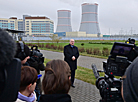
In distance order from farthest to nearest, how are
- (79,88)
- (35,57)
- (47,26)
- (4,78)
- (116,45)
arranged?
(47,26) < (79,88) < (35,57) < (116,45) < (4,78)

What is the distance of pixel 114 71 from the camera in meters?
2.79

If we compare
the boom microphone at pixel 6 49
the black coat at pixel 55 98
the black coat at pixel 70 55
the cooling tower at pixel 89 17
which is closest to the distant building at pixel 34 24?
the cooling tower at pixel 89 17

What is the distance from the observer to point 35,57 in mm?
3658

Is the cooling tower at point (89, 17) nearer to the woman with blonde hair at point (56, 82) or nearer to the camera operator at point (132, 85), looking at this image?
the woman with blonde hair at point (56, 82)

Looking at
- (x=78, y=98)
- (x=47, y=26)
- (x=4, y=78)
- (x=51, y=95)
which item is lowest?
(x=78, y=98)

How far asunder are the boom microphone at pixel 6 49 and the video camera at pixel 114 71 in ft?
6.63

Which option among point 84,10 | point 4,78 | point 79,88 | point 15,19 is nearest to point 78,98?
point 79,88

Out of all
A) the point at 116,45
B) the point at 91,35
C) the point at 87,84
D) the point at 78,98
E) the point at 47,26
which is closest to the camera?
the point at 116,45

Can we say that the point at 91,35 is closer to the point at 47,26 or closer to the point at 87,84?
the point at 47,26

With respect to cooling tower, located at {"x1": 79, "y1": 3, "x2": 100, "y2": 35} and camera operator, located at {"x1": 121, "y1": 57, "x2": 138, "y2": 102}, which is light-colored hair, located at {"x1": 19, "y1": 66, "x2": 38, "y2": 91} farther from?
cooling tower, located at {"x1": 79, "y1": 3, "x2": 100, "y2": 35}

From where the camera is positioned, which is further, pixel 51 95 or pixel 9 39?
pixel 51 95

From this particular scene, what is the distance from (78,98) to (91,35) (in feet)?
222

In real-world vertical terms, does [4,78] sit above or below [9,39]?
below

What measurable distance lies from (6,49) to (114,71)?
2.20m
